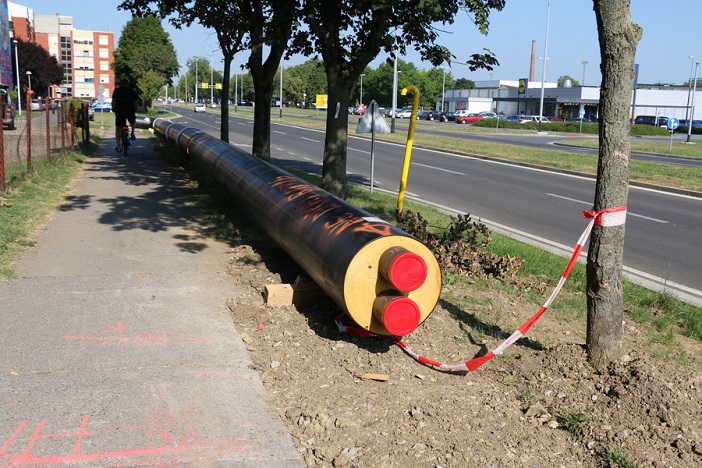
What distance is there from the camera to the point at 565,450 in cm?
380

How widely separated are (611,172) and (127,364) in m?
3.48

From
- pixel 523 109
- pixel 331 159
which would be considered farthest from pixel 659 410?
pixel 523 109

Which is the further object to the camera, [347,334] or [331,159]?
[331,159]

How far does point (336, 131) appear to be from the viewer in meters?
10.5

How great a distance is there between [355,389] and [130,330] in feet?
6.46

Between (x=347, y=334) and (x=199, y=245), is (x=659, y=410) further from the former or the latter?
(x=199, y=245)

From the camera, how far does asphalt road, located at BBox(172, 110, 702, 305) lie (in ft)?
30.1

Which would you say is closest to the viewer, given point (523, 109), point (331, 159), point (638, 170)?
point (331, 159)

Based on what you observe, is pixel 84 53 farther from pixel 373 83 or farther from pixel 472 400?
pixel 472 400

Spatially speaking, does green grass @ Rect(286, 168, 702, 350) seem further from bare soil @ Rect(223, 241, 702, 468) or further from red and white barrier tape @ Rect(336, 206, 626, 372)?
red and white barrier tape @ Rect(336, 206, 626, 372)

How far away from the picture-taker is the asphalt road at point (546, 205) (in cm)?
919

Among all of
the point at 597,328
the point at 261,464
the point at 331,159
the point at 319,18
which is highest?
the point at 319,18

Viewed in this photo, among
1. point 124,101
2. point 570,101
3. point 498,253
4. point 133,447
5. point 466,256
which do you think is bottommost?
point 133,447

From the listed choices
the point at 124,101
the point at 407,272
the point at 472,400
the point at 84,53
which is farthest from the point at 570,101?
the point at 84,53
